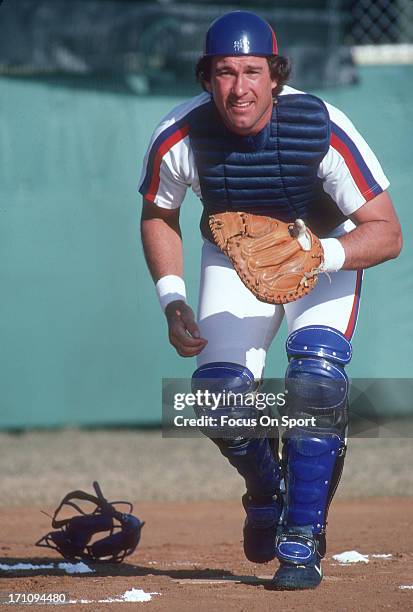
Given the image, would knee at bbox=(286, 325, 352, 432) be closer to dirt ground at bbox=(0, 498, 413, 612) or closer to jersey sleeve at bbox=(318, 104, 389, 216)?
jersey sleeve at bbox=(318, 104, 389, 216)

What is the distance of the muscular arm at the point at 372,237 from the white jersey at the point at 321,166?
0.12 feet

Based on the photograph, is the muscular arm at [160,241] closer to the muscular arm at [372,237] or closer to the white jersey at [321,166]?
the white jersey at [321,166]

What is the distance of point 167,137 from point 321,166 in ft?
1.87

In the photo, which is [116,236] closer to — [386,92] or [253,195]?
[386,92]

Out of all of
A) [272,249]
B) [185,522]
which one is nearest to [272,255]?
[272,249]

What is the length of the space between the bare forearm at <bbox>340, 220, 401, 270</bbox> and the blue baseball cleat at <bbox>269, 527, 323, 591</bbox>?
91cm

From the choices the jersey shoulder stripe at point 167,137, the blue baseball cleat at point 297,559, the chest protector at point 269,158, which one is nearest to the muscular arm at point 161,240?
the jersey shoulder stripe at point 167,137

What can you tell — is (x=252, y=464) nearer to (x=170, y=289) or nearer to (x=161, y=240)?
(x=170, y=289)

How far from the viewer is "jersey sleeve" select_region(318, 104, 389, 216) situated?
12.9ft

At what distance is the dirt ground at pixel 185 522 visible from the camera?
380cm

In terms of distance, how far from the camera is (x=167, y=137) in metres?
4.11

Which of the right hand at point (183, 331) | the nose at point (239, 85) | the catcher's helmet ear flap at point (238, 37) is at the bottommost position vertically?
the right hand at point (183, 331)

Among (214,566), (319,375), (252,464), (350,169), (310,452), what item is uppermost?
(350,169)

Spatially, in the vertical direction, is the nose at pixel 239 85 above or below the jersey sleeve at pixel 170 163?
above
